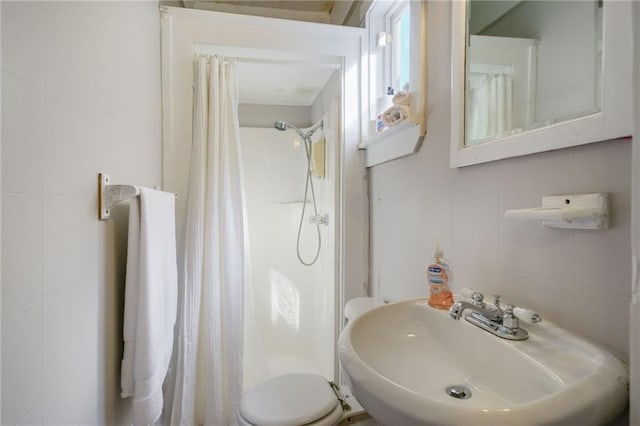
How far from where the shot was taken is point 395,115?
123 cm

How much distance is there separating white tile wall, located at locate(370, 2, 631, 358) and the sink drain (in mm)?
251

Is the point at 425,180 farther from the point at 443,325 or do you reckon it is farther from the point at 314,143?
the point at 314,143

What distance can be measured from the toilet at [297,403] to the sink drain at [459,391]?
0.55 m

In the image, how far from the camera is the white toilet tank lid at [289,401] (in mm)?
1138

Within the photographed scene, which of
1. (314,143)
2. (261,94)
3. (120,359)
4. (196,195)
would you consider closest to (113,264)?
(120,359)

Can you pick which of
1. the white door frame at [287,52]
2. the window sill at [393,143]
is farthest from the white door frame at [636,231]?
the white door frame at [287,52]

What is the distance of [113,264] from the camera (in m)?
1.03

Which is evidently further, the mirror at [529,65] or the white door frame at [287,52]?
the white door frame at [287,52]

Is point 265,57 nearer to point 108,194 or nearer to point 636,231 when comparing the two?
point 108,194

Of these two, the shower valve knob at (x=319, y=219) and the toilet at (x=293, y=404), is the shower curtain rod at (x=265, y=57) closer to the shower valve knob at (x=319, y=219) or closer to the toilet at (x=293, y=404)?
the shower valve knob at (x=319, y=219)

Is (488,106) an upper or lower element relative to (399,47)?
lower

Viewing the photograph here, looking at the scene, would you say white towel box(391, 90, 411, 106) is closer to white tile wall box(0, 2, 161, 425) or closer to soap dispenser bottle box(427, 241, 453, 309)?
soap dispenser bottle box(427, 241, 453, 309)

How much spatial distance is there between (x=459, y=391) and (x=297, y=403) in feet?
2.41

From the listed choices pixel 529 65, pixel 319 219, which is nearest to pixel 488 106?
pixel 529 65
